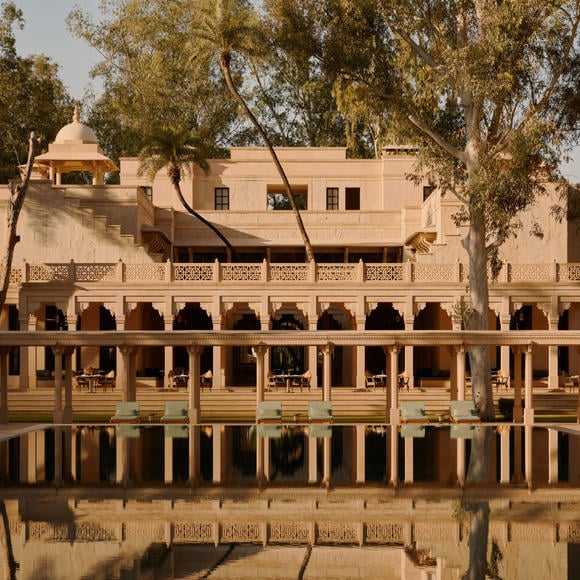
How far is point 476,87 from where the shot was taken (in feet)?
114

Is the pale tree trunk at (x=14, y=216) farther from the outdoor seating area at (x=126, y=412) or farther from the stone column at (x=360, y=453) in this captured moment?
the stone column at (x=360, y=453)

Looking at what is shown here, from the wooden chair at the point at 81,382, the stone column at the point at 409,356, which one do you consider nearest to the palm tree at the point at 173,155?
the wooden chair at the point at 81,382

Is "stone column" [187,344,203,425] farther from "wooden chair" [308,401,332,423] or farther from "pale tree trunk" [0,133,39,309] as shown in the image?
"pale tree trunk" [0,133,39,309]

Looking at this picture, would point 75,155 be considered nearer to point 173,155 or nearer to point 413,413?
point 173,155

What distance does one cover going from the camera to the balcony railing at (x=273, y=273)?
146 ft

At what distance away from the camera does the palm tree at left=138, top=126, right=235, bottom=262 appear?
5166 cm

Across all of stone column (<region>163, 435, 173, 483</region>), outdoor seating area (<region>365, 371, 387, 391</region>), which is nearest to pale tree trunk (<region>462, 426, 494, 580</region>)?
stone column (<region>163, 435, 173, 483</region>)

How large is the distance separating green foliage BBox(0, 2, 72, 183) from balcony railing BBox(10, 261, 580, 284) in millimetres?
19388

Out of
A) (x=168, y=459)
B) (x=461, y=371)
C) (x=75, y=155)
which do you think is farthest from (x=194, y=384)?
(x=75, y=155)

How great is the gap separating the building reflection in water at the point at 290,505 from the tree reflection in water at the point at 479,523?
0.05 meters

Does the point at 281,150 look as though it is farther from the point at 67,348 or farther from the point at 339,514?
the point at 339,514

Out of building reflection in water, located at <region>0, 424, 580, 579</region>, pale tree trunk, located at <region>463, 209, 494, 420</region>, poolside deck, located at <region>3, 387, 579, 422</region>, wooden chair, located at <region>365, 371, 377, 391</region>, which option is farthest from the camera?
wooden chair, located at <region>365, 371, 377, 391</region>

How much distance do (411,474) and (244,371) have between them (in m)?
29.7

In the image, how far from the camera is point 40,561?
16281mm
